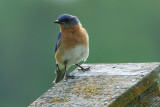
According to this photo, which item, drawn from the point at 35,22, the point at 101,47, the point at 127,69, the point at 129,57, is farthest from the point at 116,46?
the point at 127,69

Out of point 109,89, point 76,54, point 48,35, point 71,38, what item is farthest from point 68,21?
point 48,35

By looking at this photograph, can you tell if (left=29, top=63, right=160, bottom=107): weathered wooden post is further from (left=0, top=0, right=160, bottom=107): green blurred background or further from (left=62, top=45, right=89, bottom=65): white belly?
(left=0, top=0, right=160, bottom=107): green blurred background

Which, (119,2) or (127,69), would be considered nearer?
(127,69)

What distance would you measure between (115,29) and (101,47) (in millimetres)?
11845

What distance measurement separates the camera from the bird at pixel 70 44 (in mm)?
9531

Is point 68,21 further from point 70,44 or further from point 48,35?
point 48,35

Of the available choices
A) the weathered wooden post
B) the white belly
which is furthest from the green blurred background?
the weathered wooden post

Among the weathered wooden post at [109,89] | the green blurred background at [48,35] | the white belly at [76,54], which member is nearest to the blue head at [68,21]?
the white belly at [76,54]

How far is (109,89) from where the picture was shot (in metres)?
6.15

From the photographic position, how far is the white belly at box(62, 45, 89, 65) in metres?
9.52

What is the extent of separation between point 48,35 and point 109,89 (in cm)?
5986

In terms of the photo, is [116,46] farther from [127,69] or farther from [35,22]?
[127,69]

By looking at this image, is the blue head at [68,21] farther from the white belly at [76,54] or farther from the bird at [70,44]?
the white belly at [76,54]

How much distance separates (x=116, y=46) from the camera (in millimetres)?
58062
